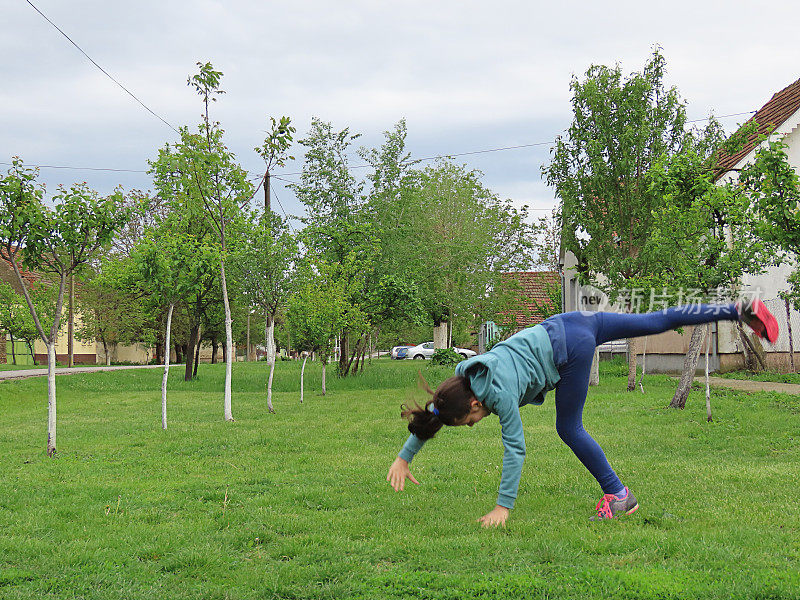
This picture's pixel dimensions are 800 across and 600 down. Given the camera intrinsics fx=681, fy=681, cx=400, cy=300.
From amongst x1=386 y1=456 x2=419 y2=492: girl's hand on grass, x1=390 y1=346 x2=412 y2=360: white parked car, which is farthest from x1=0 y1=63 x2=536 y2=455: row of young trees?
x1=390 y1=346 x2=412 y2=360: white parked car

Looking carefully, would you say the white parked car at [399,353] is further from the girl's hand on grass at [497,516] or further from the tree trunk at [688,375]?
the girl's hand on grass at [497,516]

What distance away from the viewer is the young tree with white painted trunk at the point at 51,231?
8.44 meters

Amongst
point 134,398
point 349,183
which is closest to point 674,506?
point 134,398

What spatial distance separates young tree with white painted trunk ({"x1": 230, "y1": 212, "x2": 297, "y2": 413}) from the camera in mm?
14180

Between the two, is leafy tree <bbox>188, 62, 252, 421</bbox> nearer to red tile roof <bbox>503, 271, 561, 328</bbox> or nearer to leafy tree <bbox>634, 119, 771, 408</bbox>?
leafy tree <bbox>634, 119, 771, 408</bbox>

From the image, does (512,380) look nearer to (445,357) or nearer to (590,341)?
(590,341)

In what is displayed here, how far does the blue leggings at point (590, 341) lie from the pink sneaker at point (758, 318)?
5 centimetres

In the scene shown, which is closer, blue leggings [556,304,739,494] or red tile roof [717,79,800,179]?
blue leggings [556,304,739,494]

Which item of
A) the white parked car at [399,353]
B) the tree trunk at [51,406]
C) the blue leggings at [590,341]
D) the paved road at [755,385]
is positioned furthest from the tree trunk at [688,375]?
the white parked car at [399,353]

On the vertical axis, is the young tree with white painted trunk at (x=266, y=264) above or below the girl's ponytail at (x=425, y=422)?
above

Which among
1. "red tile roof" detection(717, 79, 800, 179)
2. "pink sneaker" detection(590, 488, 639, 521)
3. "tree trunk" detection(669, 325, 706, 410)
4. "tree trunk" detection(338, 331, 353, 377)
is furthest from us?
"tree trunk" detection(338, 331, 353, 377)

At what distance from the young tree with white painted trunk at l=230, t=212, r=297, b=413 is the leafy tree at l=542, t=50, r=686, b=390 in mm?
7071

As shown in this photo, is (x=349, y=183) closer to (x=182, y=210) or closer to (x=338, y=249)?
(x=338, y=249)

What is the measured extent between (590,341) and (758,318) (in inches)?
40.6
